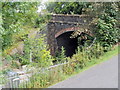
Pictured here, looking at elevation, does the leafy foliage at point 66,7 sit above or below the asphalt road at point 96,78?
above

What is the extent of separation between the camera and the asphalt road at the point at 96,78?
4078mm

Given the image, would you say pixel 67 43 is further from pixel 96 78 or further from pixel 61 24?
pixel 96 78

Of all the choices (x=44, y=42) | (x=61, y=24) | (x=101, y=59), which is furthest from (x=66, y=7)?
(x=101, y=59)

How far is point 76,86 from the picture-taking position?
160 inches

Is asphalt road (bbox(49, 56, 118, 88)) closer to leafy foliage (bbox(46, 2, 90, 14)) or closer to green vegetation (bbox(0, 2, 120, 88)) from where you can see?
green vegetation (bbox(0, 2, 120, 88))

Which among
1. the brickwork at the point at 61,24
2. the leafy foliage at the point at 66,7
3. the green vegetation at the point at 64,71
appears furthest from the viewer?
the leafy foliage at the point at 66,7

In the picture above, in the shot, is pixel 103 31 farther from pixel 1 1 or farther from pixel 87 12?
pixel 1 1

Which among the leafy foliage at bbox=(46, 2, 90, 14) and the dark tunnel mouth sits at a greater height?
the leafy foliage at bbox=(46, 2, 90, 14)

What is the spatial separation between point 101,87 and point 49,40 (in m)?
6.54

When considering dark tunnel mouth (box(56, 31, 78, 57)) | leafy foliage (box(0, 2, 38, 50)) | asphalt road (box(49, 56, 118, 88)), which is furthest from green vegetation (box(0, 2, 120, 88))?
dark tunnel mouth (box(56, 31, 78, 57))

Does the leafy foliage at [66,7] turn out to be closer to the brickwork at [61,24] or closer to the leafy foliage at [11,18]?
the brickwork at [61,24]

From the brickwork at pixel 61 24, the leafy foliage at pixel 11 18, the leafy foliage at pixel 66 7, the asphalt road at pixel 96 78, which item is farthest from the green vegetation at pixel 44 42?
the leafy foliage at pixel 66 7

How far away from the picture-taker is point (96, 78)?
173 inches

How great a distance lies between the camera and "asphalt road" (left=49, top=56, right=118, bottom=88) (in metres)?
4.08
